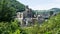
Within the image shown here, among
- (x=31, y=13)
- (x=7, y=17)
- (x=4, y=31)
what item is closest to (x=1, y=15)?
(x=7, y=17)

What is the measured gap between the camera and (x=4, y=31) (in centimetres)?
1415

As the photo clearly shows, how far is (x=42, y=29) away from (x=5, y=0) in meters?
3.58

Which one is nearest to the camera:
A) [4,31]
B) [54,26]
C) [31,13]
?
[4,31]

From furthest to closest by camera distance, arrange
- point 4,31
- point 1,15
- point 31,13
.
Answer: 1. point 31,13
2. point 1,15
3. point 4,31

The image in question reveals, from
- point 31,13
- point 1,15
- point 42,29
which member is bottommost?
point 31,13

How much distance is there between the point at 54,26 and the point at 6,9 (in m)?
3.69

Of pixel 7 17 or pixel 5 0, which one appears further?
pixel 5 0

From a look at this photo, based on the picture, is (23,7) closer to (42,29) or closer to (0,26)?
(42,29)

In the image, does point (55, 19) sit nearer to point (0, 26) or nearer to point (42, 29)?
point (42, 29)

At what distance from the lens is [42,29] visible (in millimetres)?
21266

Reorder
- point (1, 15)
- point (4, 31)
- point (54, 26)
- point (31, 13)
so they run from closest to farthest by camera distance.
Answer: point (4, 31)
point (1, 15)
point (54, 26)
point (31, 13)

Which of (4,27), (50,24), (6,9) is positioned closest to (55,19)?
(50,24)

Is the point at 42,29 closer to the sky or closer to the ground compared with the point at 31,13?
closer to the sky

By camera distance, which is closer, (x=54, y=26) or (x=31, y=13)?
(x=54, y=26)
